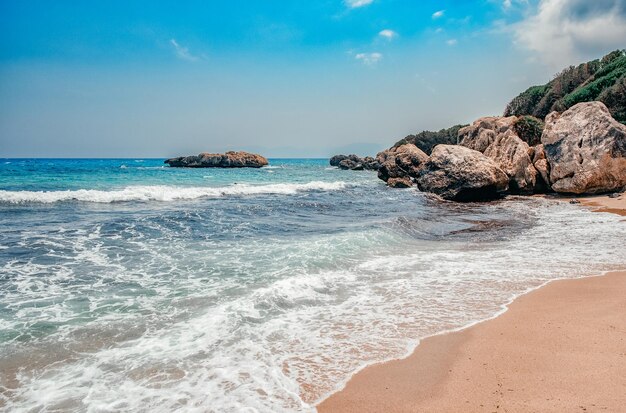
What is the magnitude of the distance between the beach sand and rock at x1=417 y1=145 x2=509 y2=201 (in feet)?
51.3

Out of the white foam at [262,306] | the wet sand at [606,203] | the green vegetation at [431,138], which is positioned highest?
the green vegetation at [431,138]

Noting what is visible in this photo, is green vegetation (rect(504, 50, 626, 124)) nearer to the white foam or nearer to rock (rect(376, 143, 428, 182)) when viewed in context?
rock (rect(376, 143, 428, 182))

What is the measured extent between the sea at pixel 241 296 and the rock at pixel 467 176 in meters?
6.11

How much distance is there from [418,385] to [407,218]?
447 inches

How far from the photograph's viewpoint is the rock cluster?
Result: 18.6 meters

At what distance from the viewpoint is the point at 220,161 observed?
246 feet

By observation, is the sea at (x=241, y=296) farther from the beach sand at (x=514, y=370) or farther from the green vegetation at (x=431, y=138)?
the green vegetation at (x=431, y=138)

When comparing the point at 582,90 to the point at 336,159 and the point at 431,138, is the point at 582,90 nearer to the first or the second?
the point at 431,138

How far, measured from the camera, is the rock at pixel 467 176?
67.6ft

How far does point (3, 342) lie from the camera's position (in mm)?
4922

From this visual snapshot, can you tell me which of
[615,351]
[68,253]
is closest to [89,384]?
[615,351]

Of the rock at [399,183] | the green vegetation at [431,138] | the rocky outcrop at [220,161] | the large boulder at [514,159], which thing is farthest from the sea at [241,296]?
the rocky outcrop at [220,161]

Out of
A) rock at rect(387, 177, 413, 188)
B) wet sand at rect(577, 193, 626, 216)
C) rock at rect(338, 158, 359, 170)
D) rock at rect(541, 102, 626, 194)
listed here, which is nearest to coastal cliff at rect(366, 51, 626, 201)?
rock at rect(541, 102, 626, 194)

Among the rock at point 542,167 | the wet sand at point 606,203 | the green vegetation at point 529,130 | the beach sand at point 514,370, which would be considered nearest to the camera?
the beach sand at point 514,370
